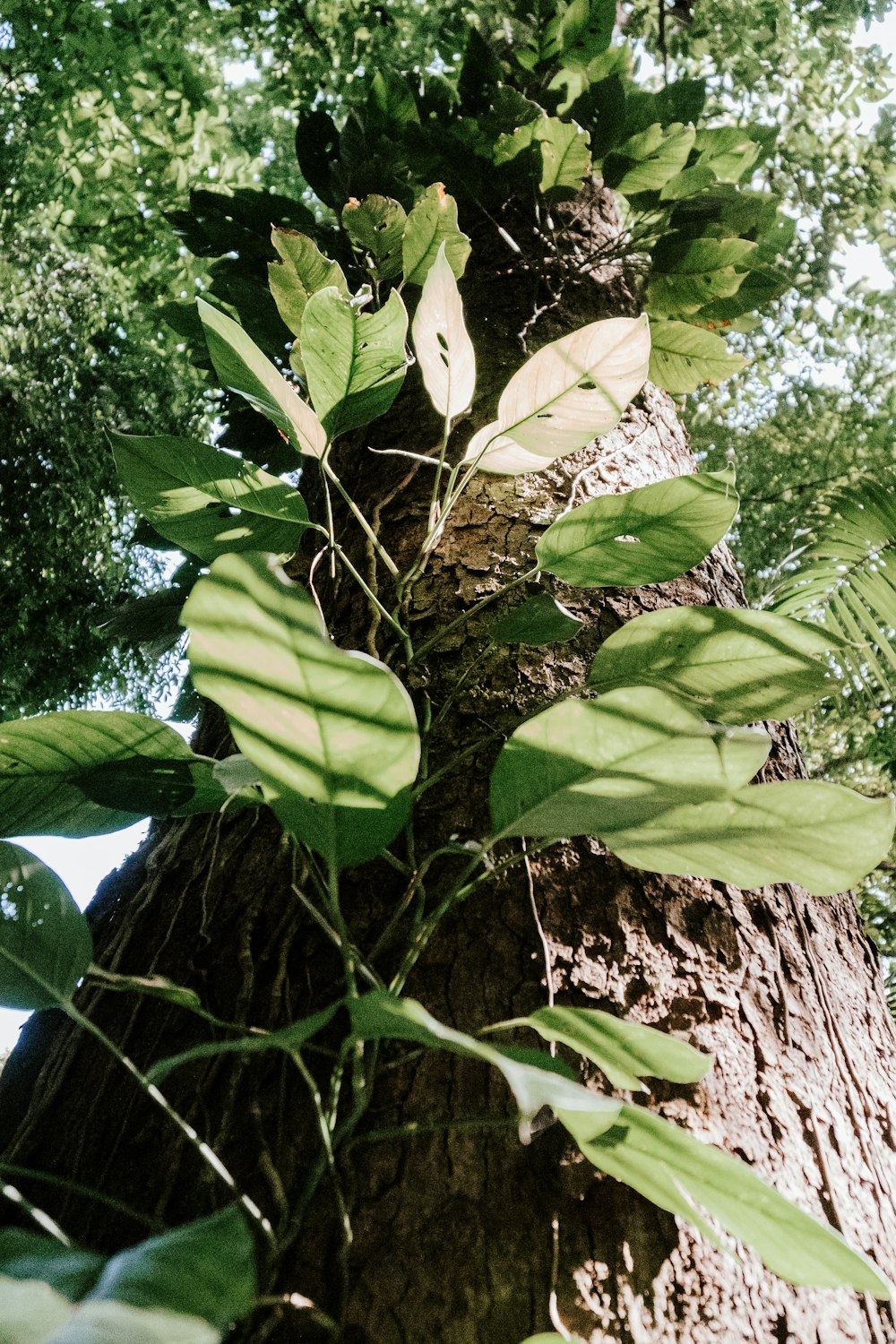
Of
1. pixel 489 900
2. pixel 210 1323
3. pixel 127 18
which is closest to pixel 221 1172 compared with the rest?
pixel 210 1323

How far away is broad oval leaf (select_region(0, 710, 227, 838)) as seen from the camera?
633 mm

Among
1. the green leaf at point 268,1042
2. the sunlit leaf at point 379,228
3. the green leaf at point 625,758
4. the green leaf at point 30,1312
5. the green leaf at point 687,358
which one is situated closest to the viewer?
the green leaf at point 30,1312

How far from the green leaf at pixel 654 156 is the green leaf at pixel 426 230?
0.75 meters

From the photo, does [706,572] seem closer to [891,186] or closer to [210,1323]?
[210,1323]

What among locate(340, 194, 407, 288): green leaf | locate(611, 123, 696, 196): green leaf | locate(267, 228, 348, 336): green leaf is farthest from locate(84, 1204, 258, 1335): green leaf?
locate(611, 123, 696, 196): green leaf

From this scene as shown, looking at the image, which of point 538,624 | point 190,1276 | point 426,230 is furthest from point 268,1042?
point 426,230

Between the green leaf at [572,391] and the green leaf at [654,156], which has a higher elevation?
the green leaf at [654,156]

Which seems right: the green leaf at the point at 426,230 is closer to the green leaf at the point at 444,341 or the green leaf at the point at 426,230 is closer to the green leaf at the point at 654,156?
the green leaf at the point at 444,341

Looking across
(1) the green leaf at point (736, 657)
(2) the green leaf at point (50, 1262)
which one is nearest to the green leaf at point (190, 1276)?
(2) the green leaf at point (50, 1262)

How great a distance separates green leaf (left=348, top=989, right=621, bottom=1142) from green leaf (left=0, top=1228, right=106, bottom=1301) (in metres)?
0.15

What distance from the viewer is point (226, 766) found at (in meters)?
0.61

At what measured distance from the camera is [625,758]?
0.50 meters

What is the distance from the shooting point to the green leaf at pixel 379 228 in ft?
3.86

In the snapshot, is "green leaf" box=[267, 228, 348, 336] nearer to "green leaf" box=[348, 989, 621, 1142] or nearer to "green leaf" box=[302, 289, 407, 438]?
"green leaf" box=[302, 289, 407, 438]
